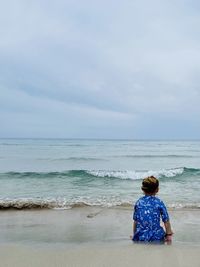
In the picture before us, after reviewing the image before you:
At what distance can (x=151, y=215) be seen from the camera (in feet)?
18.2

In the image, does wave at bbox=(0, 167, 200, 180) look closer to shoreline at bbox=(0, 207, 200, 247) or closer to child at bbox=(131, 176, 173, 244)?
shoreline at bbox=(0, 207, 200, 247)

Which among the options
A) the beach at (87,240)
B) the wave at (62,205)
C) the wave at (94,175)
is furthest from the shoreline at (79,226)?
the wave at (94,175)

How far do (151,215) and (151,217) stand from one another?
1.1 inches

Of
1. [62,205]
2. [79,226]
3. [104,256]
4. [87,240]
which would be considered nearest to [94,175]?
[62,205]

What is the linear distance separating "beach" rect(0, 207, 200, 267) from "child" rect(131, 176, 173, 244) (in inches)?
11.0

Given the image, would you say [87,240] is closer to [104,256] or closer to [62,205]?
[104,256]

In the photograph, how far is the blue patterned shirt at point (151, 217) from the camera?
18.2 feet

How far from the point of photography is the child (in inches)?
218

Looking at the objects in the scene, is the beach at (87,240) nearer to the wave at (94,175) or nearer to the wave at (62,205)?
the wave at (62,205)

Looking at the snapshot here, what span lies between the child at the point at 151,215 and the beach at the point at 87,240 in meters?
0.28

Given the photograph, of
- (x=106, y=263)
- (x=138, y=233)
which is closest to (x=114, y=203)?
(x=138, y=233)

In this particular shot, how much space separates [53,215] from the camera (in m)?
9.55

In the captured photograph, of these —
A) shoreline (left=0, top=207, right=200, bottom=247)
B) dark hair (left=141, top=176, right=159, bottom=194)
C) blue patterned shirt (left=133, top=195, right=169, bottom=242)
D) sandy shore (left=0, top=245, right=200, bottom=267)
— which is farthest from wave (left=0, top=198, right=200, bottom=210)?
sandy shore (left=0, top=245, right=200, bottom=267)

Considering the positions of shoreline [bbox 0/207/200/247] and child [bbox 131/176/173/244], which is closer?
child [bbox 131/176/173/244]
